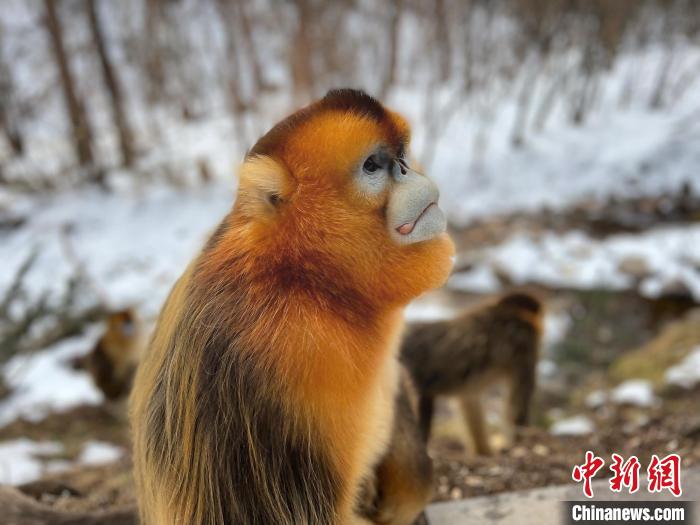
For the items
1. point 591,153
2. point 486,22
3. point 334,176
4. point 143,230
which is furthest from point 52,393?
point 591,153

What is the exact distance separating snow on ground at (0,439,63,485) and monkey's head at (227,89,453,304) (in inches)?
128

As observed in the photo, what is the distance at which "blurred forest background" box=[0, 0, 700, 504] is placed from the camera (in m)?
5.80

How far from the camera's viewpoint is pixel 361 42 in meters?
12.4

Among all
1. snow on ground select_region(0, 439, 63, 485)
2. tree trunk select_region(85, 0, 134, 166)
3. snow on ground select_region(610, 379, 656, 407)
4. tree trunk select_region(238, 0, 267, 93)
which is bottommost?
snow on ground select_region(0, 439, 63, 485)

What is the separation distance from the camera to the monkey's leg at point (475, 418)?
392 cm

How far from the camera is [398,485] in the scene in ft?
5.78

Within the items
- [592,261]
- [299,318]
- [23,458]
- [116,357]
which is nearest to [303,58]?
[592,261]

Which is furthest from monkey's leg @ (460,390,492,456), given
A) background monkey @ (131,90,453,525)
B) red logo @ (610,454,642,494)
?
background monkey @ (131,90,453,525)

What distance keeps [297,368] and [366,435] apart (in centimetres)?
30

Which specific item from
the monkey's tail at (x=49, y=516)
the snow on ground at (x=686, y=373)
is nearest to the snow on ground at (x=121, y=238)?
the snow on ground at (x=686, y=373)

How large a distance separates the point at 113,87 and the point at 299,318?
411 inches

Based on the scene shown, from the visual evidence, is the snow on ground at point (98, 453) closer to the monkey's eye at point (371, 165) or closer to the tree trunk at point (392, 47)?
the monkey's eye at point (371, 165)

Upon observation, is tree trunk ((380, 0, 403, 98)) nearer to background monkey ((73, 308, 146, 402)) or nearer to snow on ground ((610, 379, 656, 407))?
background monkey ((73, 308, 146, 402))

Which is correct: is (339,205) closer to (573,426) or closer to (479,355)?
(479,355)
